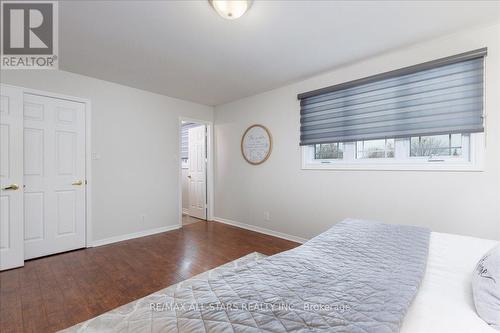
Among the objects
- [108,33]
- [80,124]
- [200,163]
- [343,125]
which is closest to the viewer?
[108,33]

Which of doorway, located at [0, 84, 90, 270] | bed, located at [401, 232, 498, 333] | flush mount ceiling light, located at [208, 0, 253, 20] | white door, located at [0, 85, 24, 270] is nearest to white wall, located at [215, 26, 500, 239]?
bed, located at [401, 232, 498, 333]

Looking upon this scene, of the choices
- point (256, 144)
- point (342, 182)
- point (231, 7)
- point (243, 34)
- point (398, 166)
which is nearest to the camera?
point (231, 7)

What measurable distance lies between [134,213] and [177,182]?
92 cm

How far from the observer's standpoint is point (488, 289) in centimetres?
88

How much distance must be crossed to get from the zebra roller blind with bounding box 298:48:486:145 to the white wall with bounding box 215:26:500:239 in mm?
110

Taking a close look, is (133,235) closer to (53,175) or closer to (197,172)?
(53,175)

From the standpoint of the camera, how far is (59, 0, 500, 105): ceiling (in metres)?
1.88

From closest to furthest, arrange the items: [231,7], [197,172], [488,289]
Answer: [488,289], [231,7], [197,172]

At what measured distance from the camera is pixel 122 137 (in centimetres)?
362

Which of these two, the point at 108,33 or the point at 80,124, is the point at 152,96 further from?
the point at 108,33

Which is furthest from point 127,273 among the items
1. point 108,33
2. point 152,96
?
point 152,96

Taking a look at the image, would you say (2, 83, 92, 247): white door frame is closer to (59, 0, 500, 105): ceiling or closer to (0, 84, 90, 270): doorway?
(0, 84, 90, 270): doorway

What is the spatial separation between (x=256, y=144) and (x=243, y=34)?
2070mm

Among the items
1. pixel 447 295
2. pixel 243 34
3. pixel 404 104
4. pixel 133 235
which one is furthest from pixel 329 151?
pixel 133 235
